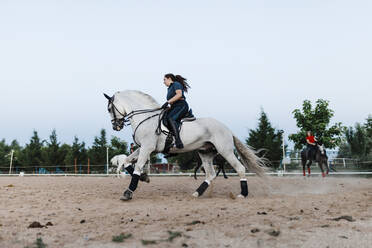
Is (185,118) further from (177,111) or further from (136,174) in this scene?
(136,174)

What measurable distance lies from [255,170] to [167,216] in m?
3.64

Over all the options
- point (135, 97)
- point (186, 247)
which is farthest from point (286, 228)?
point (135, 97)

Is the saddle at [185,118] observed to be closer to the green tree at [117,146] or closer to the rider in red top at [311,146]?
the rider in red top at [311,146]

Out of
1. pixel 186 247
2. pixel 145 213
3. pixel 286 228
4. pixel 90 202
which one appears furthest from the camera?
pixel 90 202

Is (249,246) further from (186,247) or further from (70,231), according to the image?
(70,231)

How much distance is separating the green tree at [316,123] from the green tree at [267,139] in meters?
3.52

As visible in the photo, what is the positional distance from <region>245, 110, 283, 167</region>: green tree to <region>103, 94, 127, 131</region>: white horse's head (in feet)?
74.9

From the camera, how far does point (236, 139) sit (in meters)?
7.31

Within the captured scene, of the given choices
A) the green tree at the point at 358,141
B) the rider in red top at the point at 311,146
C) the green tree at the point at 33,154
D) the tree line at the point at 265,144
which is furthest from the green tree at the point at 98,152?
the green tree at the point at 358,141

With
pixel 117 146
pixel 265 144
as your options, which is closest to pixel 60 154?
pixel 117 146

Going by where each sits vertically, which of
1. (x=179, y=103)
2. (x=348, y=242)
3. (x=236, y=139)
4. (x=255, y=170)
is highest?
(x=179, y=103)

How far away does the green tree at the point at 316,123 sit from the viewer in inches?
1217

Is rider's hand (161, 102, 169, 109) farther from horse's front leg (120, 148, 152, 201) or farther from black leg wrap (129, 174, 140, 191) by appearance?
black leg wrap (129, 174, 140, 191)

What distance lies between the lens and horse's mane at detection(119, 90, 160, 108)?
273 inches
